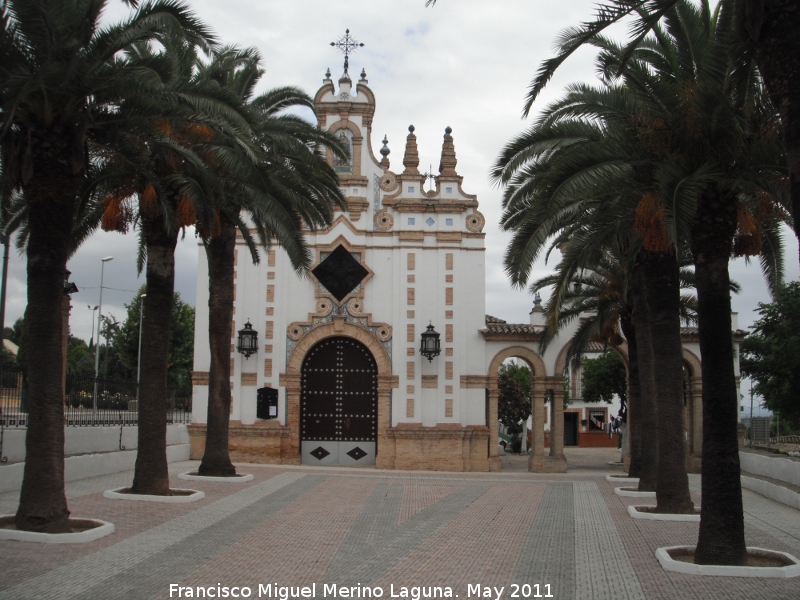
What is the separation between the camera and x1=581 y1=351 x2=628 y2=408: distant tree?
40.7 m

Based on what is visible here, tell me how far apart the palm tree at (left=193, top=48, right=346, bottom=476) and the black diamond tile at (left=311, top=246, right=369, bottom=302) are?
6.43 m

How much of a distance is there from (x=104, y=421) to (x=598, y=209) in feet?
44.2

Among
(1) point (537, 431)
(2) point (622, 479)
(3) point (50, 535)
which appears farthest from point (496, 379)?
(3) point (50, 535)

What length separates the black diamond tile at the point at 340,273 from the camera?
26703 mm

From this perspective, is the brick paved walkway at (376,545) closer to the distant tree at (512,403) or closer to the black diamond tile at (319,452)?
the black diamond tile at (319,452)

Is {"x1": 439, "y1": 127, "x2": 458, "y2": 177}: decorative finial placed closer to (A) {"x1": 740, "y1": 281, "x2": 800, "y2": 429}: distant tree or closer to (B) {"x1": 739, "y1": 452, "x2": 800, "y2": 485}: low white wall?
(B) {"x1": 739, "y1": 452, "x2": 800, "y2": 485}: low white wall

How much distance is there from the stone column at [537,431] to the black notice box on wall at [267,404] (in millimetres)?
8004

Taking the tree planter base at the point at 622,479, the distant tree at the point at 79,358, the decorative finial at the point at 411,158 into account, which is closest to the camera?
the tree planter base at the point at 622,479

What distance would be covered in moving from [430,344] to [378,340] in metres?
1.71

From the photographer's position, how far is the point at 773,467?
20.4 m

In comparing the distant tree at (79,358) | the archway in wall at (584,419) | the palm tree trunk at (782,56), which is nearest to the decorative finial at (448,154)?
the palm tree trunk at (782,56)

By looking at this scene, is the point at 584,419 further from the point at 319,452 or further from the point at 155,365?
the point at 155,365

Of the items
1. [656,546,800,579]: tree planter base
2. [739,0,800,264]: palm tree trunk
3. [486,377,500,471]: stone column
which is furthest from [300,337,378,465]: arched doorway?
[739,0,800,264]: palm tree trunk

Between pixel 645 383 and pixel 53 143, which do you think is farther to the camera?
pixel 645 383
